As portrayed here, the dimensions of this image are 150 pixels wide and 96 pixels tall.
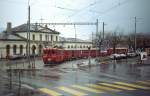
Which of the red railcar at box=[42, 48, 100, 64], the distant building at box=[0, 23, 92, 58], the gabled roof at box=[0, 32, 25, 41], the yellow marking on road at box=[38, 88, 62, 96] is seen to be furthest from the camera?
the gabled roof at box=[0, 32, 25, 41]

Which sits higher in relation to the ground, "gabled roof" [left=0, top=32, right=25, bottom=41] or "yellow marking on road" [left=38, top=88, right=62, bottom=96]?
"gabled roof" [left=0, top=32, right=25, bottom=41]

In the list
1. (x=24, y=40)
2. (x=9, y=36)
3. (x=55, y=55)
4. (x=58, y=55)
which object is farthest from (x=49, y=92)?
(x=24, y=40)

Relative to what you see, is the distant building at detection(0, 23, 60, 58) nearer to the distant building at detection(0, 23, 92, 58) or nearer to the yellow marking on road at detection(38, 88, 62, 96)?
the distant building at detection(0, 23, 92, 58)

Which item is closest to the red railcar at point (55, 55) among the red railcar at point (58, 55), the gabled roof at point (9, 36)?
the red railcar at point (58, 55)

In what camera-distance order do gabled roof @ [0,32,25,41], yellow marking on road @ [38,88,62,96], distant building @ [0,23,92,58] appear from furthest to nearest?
1. gabled roof @ [0,32,25,41]
2. distant building @ [0,23,92,58]
3. yellow marking on road @ [38,88,62,96]

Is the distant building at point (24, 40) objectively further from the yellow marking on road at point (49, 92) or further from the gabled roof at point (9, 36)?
the yellow marking on road at point (49, 92)

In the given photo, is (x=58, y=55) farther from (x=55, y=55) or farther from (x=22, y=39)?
(x=22, y=39)

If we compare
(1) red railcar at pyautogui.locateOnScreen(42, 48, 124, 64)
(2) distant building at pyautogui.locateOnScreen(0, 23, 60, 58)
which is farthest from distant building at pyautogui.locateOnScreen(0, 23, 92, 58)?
(1) red railcar at pyautogui.locateOnScreen(42, 48, 124, 64)

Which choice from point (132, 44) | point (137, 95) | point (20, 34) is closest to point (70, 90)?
point (137, 95)

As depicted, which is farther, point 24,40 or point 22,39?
point 24,40

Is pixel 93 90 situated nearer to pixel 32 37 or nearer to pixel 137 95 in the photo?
pixel 137 95

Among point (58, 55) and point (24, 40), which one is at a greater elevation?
point (24, 40)

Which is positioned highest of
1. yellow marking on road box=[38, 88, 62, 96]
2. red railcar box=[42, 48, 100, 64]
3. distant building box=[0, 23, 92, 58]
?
distant building box=[0, 23, 92, 58]

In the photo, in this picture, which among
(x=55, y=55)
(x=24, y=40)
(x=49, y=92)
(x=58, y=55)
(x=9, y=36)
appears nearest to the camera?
(x=49, y=92)
